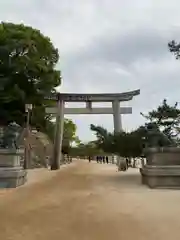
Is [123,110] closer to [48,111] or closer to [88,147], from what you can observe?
[48,111]

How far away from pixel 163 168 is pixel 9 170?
18.9 feet

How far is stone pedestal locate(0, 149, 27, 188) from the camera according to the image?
1573 centimetres

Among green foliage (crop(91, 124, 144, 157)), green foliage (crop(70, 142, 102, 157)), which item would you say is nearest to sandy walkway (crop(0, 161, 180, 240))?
green foliage (crop(91, 124, 144, 157))

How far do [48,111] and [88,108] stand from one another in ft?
11.9

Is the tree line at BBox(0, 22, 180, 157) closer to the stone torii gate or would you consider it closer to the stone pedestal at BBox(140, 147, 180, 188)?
the stone torii gate

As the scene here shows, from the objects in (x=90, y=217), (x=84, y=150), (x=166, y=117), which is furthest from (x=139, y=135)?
(x=84, y=150)

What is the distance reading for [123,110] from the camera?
3744 cm

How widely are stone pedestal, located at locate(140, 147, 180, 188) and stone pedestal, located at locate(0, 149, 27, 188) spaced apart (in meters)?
5.03

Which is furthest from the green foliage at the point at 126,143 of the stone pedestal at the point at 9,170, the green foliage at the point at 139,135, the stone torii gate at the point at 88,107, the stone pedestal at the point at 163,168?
the stone torii gate at the point at 88,107

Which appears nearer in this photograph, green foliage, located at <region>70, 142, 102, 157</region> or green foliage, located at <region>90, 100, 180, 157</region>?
green foliage, located at <region>90, 100, 180, 157</region>

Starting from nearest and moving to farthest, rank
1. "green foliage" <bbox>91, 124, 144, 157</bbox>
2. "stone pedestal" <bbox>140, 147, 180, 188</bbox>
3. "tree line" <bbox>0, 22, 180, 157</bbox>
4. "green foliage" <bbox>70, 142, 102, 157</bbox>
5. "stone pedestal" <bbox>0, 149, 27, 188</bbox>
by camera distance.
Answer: "stone pedestal" <bbox>140, 147, 180, 188</bbox> → "stone pedestal" <bbox>0, 149, 27, 188</bbox> → "green foliage" <bbox>91, 124, 144, 157</bbox> → "tree line" <bbox>0, 22, 180, 157</bbox> → "green foliage" <bbox>70, 142, 102, 157</bbox>

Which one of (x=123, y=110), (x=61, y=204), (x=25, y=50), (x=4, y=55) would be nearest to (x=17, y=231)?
(x=61, y=204)

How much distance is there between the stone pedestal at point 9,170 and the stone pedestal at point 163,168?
5032mm

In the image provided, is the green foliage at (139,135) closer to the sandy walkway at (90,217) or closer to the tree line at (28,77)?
the tree line at (28,77)
